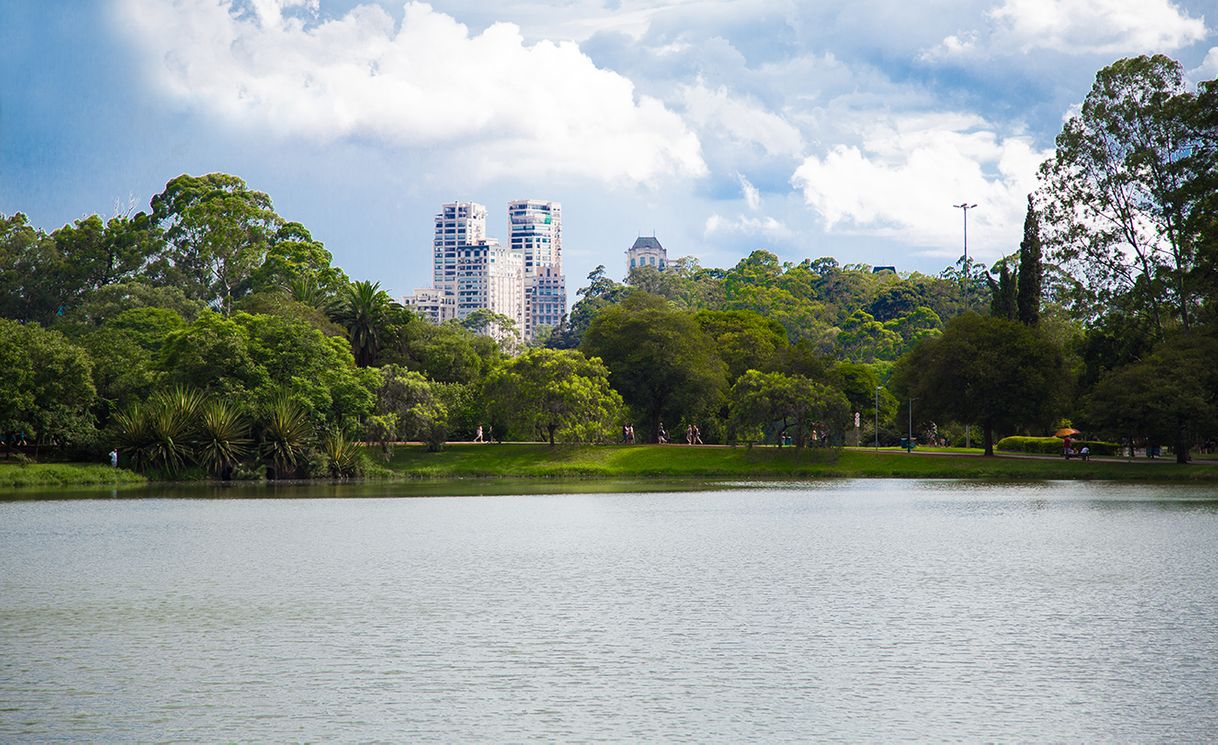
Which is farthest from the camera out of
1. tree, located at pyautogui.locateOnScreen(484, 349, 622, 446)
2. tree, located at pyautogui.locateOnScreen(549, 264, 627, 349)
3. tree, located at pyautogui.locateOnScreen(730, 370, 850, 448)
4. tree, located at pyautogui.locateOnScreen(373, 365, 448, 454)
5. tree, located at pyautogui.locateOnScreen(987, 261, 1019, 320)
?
tree, located at pyautogui.locateOnScreen(549, 264, 627, 349)

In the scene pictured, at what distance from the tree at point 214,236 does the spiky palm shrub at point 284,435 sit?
44.6m

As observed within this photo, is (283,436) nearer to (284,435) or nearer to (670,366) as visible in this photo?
(284,435)

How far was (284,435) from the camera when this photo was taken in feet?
203

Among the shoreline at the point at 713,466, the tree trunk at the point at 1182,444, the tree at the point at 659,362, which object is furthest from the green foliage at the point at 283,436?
the tree trunk at the point at 1182,444

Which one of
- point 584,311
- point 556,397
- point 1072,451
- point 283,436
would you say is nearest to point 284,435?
point 283,436

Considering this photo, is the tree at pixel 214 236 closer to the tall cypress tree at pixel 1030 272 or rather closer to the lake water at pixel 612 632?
the tall cypress tree at pixel 1030 272

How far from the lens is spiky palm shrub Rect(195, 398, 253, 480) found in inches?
2352

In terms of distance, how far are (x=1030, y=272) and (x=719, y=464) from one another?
76.9 ft

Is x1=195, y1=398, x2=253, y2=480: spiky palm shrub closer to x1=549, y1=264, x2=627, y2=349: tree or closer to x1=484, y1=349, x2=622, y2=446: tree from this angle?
x1=484, y1=349, x2=622, y2=446: tree

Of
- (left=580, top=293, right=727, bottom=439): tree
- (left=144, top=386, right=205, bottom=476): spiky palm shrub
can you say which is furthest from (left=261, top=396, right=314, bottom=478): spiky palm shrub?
(left=580, top=293, right=727, bottom=439): tree

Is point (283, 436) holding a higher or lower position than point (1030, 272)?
lower

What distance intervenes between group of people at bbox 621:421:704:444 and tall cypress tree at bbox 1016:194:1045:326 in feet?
73.7

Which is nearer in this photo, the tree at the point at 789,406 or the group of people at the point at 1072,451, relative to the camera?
the group of people at the point at 1072,451

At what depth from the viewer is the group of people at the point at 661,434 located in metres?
81.2
